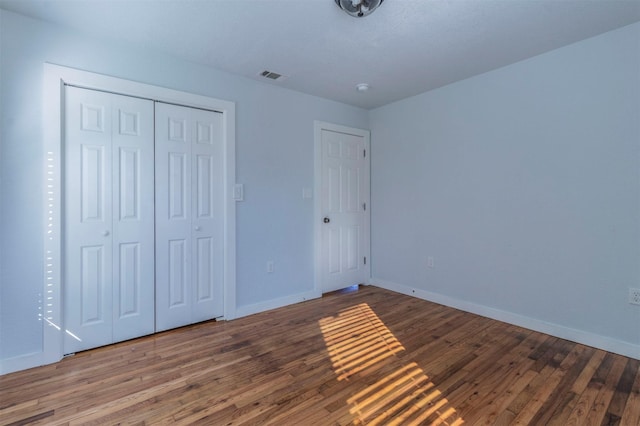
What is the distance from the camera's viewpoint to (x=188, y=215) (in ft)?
9.09

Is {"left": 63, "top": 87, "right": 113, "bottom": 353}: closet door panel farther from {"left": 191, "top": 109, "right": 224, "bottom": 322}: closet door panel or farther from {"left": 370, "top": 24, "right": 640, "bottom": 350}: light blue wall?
{"left": 370, "top": 24, "right": 640, "bottom": 350}: light blue wall

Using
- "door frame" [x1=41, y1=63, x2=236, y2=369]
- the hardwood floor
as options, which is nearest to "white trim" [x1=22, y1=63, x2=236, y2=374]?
"door frame" [x1=41, y1=63, x2=236, y2=369]

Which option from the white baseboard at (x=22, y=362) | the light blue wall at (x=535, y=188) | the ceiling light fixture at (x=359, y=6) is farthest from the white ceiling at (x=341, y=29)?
the white baseboard at (x=22, y=362)

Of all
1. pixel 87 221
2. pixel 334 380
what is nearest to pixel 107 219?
pixel 87 221

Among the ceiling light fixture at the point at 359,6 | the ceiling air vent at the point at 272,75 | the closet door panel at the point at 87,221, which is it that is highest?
the ceiling air vent at the point at 272,75

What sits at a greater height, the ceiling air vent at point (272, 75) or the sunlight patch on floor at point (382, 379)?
the ceiling air vent at point (272, 75)

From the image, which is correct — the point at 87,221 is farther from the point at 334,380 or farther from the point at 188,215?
the point at 334,380

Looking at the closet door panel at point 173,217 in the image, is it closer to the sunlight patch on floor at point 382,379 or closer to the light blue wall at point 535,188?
the sunlight patch on floor at point 382,379

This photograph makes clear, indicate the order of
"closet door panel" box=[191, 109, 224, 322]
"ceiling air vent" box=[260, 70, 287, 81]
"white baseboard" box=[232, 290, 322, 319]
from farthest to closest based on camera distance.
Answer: "white baseboard" box=[232, 290, 322, 319]
"ceiling air vent" box=[260, 70, 287, 81]
"closet door panel" box=[191, 109, 224, 322]

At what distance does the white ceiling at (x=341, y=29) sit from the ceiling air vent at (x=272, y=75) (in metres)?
0.09

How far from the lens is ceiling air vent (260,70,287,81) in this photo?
116 inches

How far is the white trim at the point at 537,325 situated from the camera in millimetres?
2254

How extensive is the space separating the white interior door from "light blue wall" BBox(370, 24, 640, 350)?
557 millimetres

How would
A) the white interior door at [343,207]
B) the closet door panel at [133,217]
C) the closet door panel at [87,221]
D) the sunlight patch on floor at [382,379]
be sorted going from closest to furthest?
the sunlight patch on floor at [382,379] → the closet door panel at [87,221] → the closet door panel at [133,217] → the white interior door at [343,207]
